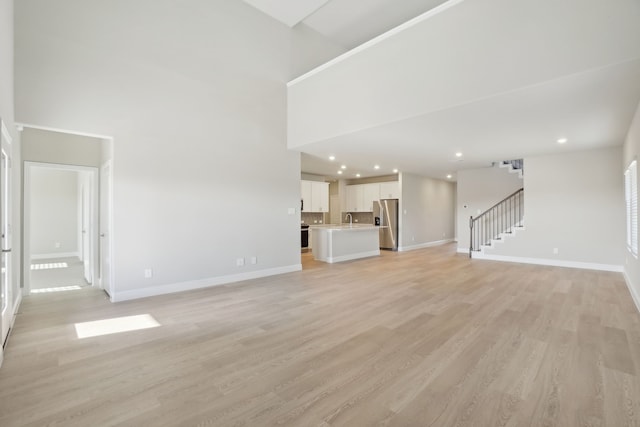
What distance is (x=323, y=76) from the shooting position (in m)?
5.43

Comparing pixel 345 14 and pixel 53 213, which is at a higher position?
pixel 345 14

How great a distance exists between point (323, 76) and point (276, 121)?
128 cm

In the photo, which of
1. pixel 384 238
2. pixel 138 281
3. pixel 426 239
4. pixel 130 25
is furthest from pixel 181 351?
pixel 426 239

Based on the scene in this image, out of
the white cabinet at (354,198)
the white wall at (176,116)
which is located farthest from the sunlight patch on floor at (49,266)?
the white cabinet at (354,198)

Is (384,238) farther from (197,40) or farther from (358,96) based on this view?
(197,40)

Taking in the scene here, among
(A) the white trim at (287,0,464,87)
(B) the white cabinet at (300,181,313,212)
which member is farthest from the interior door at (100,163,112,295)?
(B) the white cabinet at (300,181,313,212)

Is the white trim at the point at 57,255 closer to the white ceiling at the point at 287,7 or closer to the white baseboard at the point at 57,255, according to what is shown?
the white baseboard at the point at 57,255

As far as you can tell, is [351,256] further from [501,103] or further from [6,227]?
[6,227]

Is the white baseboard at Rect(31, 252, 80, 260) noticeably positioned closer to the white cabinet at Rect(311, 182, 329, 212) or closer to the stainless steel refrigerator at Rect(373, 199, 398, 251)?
the white cabinet at Rect(311, 182, 329, 212)

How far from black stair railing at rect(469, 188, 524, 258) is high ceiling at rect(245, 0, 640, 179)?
1.29 meters

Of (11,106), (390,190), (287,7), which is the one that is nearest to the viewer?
(11,106)

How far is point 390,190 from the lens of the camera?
1027 cm

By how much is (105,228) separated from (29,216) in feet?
3.46

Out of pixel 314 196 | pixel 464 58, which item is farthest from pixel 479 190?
pixel 464 58
